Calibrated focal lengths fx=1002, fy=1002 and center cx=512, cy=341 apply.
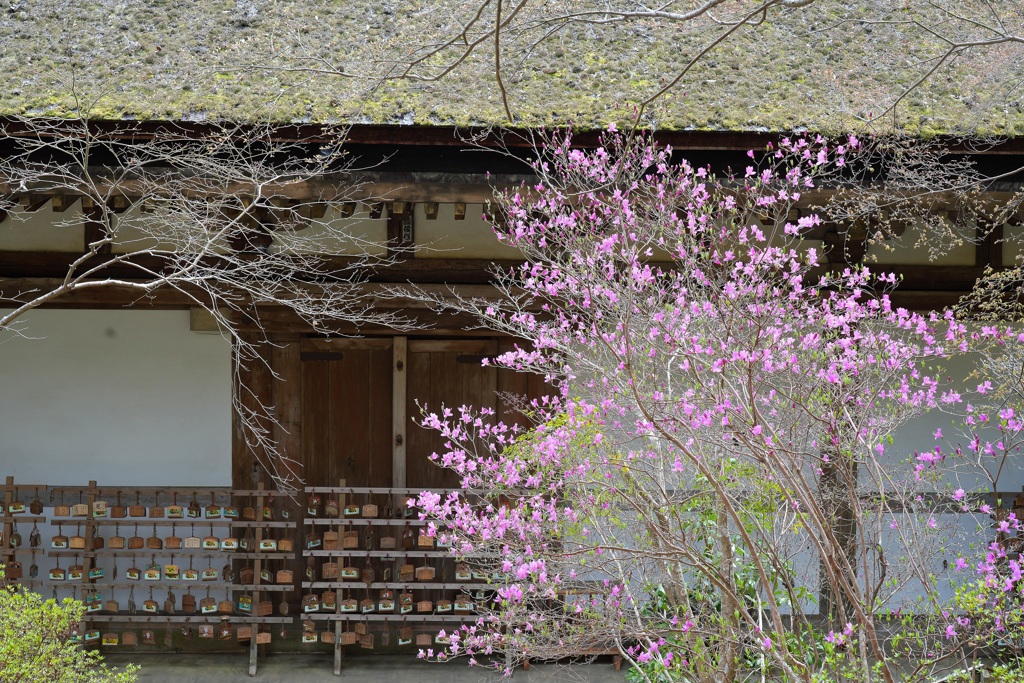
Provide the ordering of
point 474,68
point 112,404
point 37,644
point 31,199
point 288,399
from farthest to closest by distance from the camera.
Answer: point 288,399, point 112,404, point 474,68, point 31,199, point 37,644

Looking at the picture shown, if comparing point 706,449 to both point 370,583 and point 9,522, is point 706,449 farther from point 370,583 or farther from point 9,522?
point 9,522

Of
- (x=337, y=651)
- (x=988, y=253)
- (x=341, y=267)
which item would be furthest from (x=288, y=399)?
(x=988, y=253)

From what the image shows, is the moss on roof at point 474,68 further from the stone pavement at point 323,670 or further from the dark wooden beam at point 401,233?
the stone pavement at point 323,670

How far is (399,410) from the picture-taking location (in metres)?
7.14

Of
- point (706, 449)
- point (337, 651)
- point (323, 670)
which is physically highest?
point (706, 449)

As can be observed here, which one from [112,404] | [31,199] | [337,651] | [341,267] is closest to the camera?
[31,199]

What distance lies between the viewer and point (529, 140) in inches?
222

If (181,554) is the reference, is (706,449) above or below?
above

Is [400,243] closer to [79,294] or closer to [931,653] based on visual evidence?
[79,294]

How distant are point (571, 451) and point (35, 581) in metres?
3.86


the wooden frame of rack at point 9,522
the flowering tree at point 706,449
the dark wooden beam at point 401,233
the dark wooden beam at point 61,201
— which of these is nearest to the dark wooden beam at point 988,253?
the flowering tree at point 706,449

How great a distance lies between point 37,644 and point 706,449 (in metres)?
3.31

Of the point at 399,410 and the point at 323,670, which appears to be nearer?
the point at 323,670

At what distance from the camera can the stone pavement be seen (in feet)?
20.7
